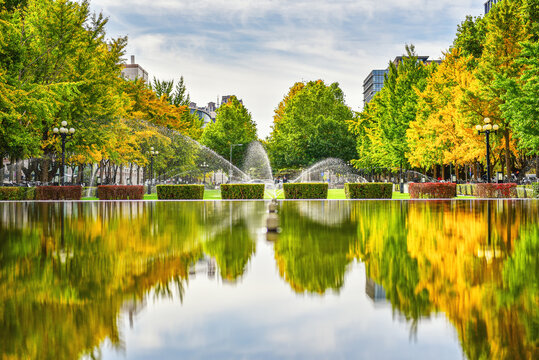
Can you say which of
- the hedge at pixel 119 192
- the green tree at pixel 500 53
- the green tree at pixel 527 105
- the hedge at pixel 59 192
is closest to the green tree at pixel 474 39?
the green tree at pixel 500 53

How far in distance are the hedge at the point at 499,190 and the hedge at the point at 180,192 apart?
64.5 ft

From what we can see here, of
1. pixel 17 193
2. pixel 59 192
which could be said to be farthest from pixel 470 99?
pixel 17 193

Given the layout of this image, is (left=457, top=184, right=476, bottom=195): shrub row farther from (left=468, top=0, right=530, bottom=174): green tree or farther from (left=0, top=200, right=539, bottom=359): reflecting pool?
(left=0, top=200, right=539, bottom=359): reflecting pool

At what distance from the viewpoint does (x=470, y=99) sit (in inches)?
1457

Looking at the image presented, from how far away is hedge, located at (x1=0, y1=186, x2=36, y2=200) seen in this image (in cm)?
3206

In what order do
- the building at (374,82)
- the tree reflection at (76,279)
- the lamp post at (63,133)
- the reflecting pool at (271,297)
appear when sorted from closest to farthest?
the reflecting pool at (271,297), the tree reflection at (76,279), the lamp post at (63,133), the building at (374,82)

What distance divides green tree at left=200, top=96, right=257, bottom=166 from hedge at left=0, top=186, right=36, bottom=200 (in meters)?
40.0

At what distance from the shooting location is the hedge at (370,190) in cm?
3303

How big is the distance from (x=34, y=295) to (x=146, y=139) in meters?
44.2

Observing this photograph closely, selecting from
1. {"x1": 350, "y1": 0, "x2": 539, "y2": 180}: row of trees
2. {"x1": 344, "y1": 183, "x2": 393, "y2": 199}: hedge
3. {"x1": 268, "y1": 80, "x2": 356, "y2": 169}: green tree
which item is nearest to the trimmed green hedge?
{"x1": 350, "y1": 0, "x2": 539, "y2": 180}: row of trees

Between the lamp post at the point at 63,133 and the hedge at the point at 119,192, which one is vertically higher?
the lamp post at the point at 63,133

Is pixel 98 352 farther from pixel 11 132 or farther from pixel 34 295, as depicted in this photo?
pixel 11 132

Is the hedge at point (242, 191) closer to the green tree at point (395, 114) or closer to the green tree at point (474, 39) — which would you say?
the green tree at point (395, 114)

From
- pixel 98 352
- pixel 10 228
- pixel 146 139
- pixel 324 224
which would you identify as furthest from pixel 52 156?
pixel 98 352
